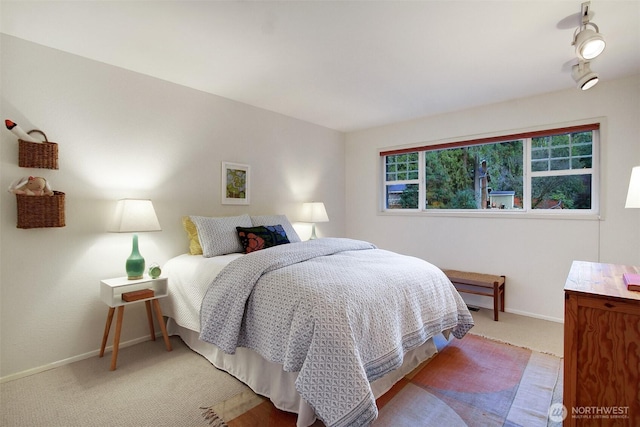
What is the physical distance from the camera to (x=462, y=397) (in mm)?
1925

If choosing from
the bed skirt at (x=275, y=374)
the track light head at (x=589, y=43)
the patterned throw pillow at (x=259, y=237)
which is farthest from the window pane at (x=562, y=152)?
the patterned throw pillow at (x=259, y=237)

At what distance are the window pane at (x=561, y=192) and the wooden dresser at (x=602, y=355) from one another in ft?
6.93

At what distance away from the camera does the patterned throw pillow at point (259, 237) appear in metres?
2.90

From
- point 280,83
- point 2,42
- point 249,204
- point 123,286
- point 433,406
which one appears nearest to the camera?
point 433,406

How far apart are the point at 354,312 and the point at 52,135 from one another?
2.50 metres

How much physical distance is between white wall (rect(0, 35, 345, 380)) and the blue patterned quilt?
3.60ft

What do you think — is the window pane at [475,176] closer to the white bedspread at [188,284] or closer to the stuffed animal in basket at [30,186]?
the white bedspread at [188,284]

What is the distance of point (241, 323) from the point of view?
75.2 inches

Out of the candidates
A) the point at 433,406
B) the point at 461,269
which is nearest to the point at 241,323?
the point at 433,406

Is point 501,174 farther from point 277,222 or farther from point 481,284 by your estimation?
point 277,222

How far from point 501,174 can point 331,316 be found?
3071mm

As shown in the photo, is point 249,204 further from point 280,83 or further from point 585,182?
point 585,182

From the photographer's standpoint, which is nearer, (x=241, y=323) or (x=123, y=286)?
(x=241, y=323)

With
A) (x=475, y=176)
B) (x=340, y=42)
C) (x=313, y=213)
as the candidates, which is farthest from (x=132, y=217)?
(x=475, y=176)
